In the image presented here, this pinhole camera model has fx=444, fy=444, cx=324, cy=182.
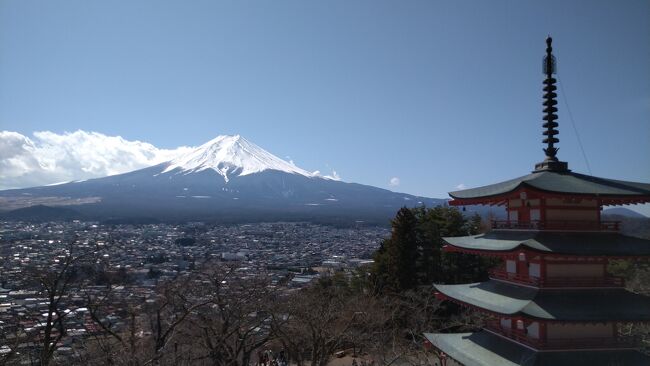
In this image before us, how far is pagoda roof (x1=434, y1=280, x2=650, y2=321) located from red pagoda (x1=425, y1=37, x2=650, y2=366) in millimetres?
18

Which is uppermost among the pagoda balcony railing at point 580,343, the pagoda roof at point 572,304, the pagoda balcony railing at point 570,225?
the pagoda balcony railing at point 570,225

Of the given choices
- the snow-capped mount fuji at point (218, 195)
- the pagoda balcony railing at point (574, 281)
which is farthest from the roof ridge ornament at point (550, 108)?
the snow-capped mount fuji at point (218, 195)

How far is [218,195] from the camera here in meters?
124

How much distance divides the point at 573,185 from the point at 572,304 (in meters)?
2.31

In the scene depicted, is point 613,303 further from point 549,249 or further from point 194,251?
point 194,251

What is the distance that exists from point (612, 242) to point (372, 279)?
13.4 meters

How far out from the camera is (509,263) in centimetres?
989

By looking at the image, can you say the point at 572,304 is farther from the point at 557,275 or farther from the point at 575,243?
the point at 575,243

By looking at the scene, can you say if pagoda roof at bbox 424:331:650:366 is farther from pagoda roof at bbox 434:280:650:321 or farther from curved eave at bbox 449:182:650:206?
curved eave at bbox 449:182:650:206

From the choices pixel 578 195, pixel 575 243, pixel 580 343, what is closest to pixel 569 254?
pixel 575 243

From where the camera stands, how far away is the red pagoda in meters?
8.19

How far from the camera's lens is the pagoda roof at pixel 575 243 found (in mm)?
8289

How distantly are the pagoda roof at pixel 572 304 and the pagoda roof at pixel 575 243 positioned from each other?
2.85 ft

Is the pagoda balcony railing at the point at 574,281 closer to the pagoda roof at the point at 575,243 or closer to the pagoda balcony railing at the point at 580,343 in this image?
the pagoda roof at the point at 575,243
